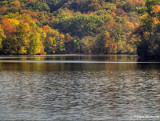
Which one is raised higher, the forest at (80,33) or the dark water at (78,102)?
the forest at (80,33)

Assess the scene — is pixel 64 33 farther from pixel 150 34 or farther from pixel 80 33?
pixel 150 34

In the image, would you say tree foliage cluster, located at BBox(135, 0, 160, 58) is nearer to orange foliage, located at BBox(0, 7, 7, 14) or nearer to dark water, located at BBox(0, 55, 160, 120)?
dark water, located at BBox(0, 55, 160, 120)

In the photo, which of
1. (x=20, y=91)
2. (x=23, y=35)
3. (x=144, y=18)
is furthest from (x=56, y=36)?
(x=20, y=91)

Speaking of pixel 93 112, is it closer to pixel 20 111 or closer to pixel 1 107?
pixel 20 111

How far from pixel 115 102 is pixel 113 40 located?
139m

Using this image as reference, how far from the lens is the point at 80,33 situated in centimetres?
18075

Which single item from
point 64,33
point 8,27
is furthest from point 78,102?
point 64,33

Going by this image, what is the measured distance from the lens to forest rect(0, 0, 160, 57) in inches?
4185

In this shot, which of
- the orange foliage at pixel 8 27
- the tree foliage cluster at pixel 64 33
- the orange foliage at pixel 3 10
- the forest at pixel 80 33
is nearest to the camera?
the forest at pixel 80 33

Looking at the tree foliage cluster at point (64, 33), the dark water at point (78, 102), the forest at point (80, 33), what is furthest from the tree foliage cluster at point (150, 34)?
the dark water at point (78, 102)

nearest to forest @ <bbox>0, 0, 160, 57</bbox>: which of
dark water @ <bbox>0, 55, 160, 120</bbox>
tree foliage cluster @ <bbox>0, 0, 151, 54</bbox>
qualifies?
tree foliage cluster @ <bbox>0, 0, 151, 54</bbox>

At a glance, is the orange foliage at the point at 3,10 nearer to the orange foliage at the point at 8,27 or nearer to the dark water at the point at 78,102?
the orange foliage at the point at 8,27

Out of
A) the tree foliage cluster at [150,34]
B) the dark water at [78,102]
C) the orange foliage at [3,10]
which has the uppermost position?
the orange foliage at [3,10]

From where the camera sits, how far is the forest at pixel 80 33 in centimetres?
10629
